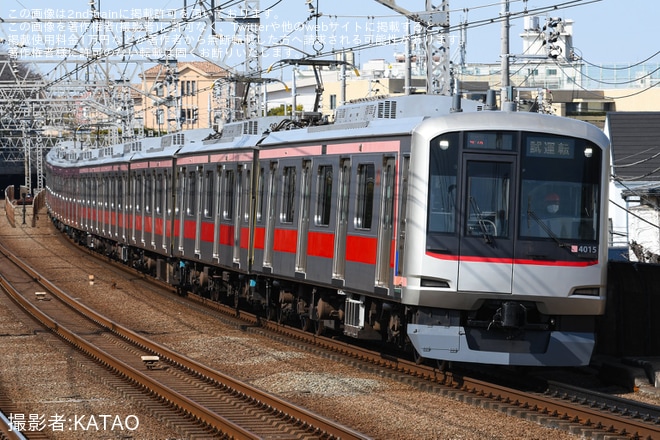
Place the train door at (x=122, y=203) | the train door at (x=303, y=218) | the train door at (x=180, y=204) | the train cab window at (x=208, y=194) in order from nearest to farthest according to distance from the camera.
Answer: the train door at (x=303, y=218), the train cab window at (x=208, y=194), the train door at (x=180, y=204), the train door at (x=122, y=203)

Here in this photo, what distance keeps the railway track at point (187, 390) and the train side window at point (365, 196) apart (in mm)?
2463

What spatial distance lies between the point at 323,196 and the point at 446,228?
3330 mm

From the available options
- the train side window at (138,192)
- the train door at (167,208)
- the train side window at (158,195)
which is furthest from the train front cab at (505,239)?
the train side window at (138,192)

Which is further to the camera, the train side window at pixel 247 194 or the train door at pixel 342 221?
the train side window at pixel 247 194

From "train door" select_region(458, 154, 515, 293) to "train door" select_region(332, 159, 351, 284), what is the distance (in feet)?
8.26

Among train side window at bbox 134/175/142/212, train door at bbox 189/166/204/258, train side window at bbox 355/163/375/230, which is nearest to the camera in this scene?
train side window at bbox 355/163/375/230

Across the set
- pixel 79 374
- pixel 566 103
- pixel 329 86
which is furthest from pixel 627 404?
pixel 329 86

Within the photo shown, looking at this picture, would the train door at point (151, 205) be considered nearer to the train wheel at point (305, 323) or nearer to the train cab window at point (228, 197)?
the train cab window at point (228, 197)

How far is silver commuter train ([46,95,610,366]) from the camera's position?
11680 millimetres

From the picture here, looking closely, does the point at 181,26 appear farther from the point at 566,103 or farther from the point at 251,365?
the point at 566,103

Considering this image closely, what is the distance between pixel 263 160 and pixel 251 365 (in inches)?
168

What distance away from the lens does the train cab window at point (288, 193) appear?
1596 centimetres

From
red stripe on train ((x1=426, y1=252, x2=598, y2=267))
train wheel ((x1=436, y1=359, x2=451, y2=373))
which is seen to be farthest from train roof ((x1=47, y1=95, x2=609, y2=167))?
train wheel ((x1=436, y1=359, x2=451, y2=373))

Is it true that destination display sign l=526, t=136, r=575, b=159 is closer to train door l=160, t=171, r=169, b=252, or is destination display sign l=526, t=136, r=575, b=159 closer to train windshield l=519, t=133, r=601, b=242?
train windshield l=519, t=133, r=601, b=242
